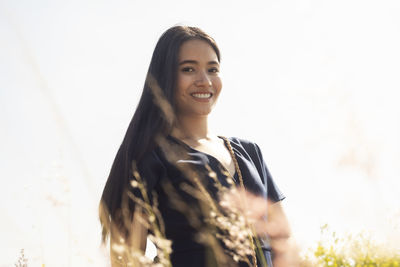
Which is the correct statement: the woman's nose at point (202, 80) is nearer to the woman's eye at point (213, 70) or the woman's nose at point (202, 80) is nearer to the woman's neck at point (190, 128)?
the woman's eye at point (213, 70)

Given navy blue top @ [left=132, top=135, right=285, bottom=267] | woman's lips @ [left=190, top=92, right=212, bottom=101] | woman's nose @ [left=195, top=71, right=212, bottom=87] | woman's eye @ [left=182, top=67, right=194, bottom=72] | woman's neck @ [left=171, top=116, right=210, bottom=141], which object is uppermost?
woman's eye @ [left=182, top=67, right=194, bottom=72]

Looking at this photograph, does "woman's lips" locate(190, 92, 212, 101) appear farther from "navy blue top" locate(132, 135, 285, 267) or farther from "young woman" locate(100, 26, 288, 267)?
"navy blue top" locate(132, 135, 285, 267)

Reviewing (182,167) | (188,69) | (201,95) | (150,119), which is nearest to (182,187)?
(182,167)

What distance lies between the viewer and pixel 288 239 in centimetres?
243

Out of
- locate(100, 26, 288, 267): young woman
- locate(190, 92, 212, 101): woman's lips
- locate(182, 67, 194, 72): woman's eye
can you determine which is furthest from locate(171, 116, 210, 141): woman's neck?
locate(182, 67, 194, 72): woman's eye

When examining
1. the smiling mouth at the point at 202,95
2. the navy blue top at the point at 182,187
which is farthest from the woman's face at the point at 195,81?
the navy blue top at the point at 182,187

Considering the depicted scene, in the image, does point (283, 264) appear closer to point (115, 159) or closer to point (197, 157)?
point (197, 157)

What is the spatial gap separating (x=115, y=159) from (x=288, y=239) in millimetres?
1012

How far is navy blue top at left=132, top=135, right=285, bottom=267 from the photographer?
→ 2102mm

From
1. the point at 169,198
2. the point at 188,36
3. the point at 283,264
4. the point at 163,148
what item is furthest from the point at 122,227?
the point at 188,36

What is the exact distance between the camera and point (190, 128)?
2.51 m

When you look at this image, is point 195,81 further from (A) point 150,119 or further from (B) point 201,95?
(A) point 150,119

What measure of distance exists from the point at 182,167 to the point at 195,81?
19.8 inches

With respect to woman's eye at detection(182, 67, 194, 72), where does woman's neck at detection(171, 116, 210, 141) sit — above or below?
below
